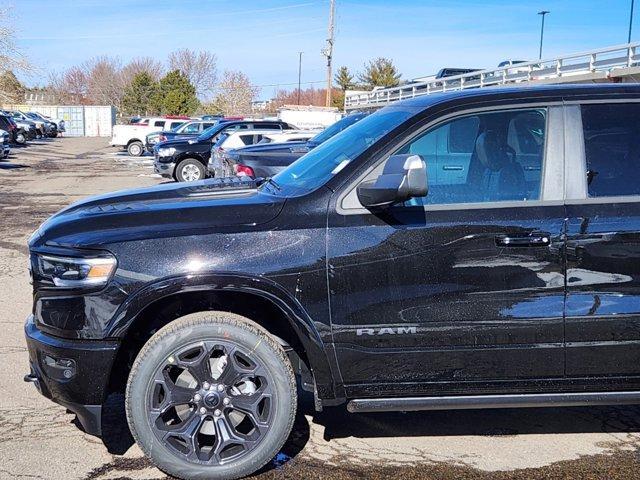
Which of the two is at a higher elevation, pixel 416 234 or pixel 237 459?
pixel 416 234

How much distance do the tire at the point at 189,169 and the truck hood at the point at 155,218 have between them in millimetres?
15294

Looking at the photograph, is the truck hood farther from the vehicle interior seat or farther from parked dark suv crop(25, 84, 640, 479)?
the vehicle interior seat

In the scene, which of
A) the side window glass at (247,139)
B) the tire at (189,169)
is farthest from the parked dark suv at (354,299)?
the tire at (189,169)

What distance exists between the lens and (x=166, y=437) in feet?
11.8

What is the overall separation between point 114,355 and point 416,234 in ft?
5.22

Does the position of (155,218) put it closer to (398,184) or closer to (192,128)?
(398,184)

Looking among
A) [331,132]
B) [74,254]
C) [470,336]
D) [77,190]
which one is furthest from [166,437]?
[77,190]

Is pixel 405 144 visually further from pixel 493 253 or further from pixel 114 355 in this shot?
pixel 114 355

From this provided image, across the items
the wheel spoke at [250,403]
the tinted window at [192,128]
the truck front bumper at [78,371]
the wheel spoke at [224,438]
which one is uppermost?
the tinted window at [192,128]

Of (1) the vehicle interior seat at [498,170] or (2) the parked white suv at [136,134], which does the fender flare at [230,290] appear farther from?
(2) the parked white suv at [136,134]

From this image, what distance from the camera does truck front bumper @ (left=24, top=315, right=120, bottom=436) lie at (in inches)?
139

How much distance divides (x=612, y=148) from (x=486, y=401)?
1477 millimetres

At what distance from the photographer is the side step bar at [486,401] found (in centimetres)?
368

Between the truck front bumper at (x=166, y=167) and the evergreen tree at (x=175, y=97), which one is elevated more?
the evergreen tree at (x=175, y=97)
